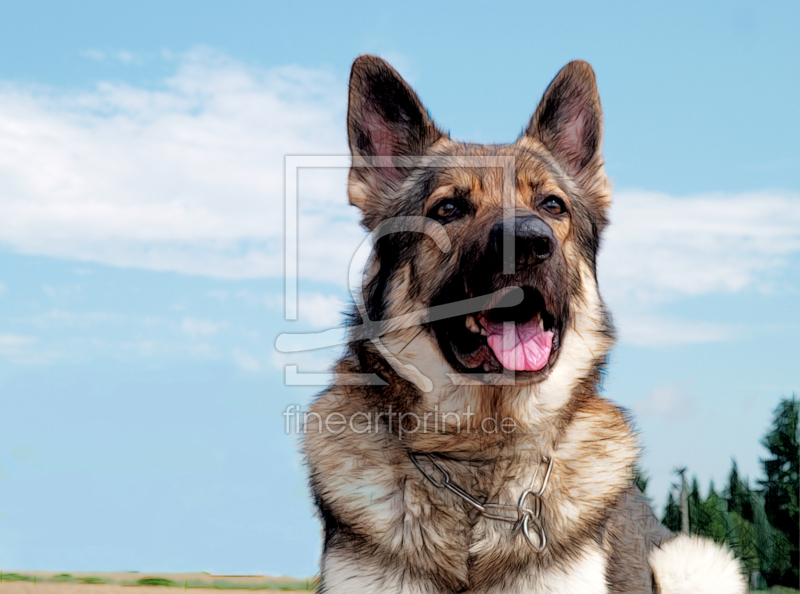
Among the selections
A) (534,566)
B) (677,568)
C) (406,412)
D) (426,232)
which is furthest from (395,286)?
(677,568)

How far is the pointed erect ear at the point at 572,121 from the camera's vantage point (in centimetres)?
518

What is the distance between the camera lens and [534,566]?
14.1 feet

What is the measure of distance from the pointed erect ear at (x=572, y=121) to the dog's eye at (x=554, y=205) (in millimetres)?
704

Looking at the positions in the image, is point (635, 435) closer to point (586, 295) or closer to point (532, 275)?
point (586, 295)

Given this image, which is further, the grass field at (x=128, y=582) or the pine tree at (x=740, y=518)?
the pine tree at (x=740, y=518)

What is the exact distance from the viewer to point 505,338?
14.4 feet

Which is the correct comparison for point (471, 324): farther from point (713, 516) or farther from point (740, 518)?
point (740, 518)

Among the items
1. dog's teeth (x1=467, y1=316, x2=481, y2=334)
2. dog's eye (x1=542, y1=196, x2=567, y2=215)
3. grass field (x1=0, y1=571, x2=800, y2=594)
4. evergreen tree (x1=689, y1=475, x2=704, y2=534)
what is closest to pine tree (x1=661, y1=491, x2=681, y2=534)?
evergreen tree (x1=689, y1=475, x2=704, y2=534)

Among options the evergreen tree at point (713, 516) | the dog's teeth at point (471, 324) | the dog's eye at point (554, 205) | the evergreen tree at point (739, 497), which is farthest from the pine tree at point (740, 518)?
the dog's teeth at point (471, 324)

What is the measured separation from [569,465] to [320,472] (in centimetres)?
167

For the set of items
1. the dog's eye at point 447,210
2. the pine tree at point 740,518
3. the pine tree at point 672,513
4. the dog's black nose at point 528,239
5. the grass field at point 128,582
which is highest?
the dog's eye at point 447,210

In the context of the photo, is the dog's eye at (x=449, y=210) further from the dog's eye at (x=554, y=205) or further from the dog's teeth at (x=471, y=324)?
the dog's teeth at (x=471, y=324)

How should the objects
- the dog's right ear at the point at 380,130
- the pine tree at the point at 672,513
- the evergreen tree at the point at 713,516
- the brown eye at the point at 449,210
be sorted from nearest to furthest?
the brown eye at the point at 449,210 < the dog's right ear at the point at 380,130 < the pine tree at the point at 672,513 < the evergreen tree at the point at 713,516

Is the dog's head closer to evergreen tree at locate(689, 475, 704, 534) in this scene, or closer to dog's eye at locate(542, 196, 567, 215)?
dog's eye at locate(542, 196, 567, 215)
